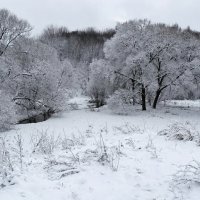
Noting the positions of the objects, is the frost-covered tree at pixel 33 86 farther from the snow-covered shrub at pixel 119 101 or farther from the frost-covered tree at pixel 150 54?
the frost-covered tree at pixel 150 54

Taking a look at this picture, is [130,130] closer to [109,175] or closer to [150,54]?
[109,175]

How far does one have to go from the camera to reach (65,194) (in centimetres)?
491

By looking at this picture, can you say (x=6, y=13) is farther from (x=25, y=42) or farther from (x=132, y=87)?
(x=132, y=87)

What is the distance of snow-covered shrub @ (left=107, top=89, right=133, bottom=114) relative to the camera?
29.9m

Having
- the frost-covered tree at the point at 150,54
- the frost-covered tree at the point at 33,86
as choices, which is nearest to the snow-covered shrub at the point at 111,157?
the frost-covered tree at the point at 150,54

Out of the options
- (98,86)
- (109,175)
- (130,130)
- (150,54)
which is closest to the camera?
(109,175)

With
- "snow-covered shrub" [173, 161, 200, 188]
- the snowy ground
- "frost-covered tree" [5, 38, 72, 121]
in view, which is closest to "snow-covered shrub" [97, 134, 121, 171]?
the snowy ground

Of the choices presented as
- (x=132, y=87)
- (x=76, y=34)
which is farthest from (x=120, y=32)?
(x=76, y=34)

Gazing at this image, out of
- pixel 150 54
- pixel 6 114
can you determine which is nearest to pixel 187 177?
pixel 6 114

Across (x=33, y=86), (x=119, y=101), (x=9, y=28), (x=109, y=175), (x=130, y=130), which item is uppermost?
(x=9, y=28)

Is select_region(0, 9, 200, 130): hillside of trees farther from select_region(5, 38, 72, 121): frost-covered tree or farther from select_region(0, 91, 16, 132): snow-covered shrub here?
select_region(0, 91, 16, 132): snow-covered shrub

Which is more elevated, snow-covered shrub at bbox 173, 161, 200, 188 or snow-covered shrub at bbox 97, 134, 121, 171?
snow-covered shrub at bbox 97, 134, 121, 171

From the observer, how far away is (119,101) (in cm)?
2989

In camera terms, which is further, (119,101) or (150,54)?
(150,54)
